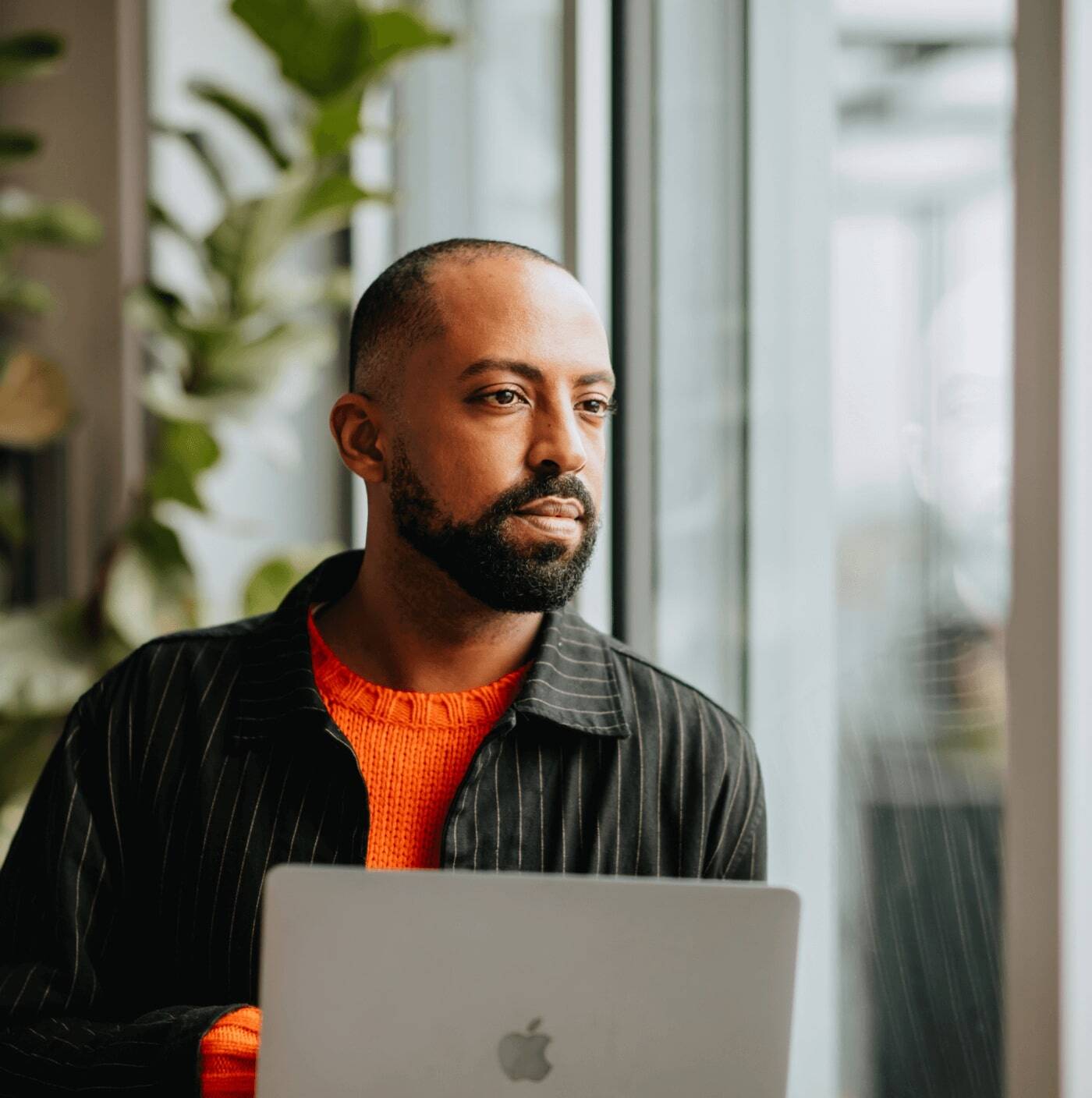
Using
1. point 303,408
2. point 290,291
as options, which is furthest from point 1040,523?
point 303,408

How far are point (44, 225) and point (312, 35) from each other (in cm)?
86

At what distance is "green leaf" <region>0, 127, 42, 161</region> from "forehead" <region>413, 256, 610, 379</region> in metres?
1.86

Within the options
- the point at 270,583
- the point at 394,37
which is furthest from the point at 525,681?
the point at 394,37

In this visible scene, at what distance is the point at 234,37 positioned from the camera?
3.40 m

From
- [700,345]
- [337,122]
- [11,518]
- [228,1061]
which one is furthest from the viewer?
[11,518]

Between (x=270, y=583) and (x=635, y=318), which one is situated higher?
(x=635, y=318)

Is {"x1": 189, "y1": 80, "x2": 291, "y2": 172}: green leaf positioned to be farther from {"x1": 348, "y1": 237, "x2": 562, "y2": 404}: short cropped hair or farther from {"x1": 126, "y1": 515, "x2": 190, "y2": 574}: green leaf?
{"x1": 348, "y1": 237, "x2": 562, "y2": 404}: short cropped hair

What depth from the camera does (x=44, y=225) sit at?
2.89m

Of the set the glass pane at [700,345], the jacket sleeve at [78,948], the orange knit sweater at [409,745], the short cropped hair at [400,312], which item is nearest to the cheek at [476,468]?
the short cropped hair at [400,312]

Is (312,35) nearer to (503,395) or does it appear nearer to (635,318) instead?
(635,318)

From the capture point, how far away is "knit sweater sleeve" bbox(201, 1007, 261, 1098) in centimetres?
113

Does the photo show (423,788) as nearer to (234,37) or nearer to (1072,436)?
(1072,436)

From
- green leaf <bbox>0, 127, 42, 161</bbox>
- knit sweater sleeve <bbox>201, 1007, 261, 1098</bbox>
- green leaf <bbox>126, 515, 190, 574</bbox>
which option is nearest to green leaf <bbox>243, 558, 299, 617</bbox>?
green leaf <bbox>126, 515, 190, 574</bbox>

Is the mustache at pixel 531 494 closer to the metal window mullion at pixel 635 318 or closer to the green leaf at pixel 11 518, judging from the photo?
the metal window mullion at pixel 635 318
